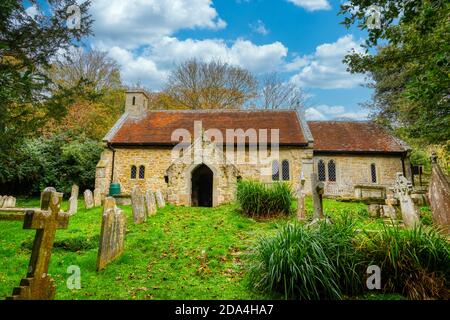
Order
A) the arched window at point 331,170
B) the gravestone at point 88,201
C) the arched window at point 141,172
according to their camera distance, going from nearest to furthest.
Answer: the gravestone at point 88,201 < the arched window at point 141,172 < the arched window at point 331,170

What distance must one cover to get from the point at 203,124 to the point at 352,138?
10.8 m

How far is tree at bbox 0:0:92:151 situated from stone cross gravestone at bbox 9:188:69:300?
14.2 feet

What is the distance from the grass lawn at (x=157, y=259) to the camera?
189 inches

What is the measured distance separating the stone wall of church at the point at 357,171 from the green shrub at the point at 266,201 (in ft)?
30.7

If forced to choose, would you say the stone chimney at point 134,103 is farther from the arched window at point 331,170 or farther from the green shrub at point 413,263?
the green shrub at point 413,263

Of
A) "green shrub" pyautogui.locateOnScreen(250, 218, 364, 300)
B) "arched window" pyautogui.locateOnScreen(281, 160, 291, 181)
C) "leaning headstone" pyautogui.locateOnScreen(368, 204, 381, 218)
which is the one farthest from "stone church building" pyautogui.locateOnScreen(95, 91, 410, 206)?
"green shrub" pyautogui.locateOnScreen(250, 218, 364, 300)

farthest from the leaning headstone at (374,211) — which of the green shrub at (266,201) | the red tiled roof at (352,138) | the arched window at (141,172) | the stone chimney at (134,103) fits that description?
the stone chimney at (134,103)

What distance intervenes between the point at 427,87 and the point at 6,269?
9.46 m

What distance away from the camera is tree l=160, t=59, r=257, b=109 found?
100ft

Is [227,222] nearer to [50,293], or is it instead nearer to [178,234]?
[178,234]

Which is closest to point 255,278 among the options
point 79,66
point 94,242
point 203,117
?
point 94,242

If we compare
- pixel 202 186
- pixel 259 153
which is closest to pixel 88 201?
pixel 202 186

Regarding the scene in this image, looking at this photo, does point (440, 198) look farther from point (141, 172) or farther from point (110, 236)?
point (141, 172)

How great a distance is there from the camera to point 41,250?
387 cm
